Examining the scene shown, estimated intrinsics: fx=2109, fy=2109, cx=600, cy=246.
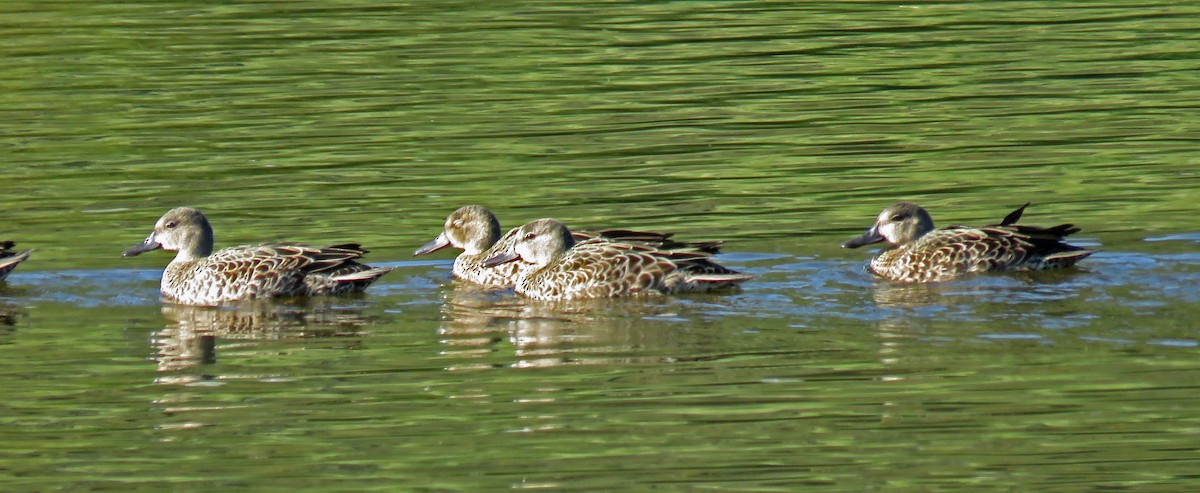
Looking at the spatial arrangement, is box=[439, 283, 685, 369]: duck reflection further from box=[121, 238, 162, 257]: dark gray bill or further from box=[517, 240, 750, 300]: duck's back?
box=[121, 238, 162, 257]: dark gray bill

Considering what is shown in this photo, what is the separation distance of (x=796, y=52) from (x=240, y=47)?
6127 mm

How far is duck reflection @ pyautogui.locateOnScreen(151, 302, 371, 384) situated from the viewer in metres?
11.1

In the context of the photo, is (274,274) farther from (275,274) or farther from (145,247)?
(145,247)

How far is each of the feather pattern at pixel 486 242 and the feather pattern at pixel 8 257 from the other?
2.49 meters

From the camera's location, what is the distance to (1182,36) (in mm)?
21547

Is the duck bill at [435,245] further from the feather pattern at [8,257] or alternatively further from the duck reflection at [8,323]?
the duck reflection at [8,323]

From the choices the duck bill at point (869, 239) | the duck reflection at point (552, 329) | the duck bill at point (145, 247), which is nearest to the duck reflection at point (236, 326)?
the duck reflection at point (552, 329)

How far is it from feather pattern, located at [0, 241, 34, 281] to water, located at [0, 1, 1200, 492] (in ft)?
0.45

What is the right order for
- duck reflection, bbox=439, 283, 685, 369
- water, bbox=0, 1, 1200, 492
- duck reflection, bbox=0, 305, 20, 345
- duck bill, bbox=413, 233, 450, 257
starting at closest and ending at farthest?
water, bbox=0, 1, 1200, 492 → duck reflection, bbox=439, 283, 685, 369 → duck reflection, bbox=0, 305, 20, 345 → duck bill, bbox=413, 233, 450, 257

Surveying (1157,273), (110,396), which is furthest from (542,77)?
(110,396)

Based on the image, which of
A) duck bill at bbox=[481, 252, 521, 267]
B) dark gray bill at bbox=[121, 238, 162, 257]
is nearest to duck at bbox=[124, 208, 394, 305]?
dark gray bill at bbox=[121, 238, 162, 257]

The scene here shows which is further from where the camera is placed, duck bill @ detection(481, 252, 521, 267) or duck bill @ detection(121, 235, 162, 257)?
duck bill @ detection(121, 235, 162, 257)

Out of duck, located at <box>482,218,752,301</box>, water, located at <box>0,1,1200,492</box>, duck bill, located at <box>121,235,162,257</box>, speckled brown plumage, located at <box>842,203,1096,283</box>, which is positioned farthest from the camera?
duck bill, located at <box>121,235,162,257</box>

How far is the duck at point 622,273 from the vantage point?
12250mm
